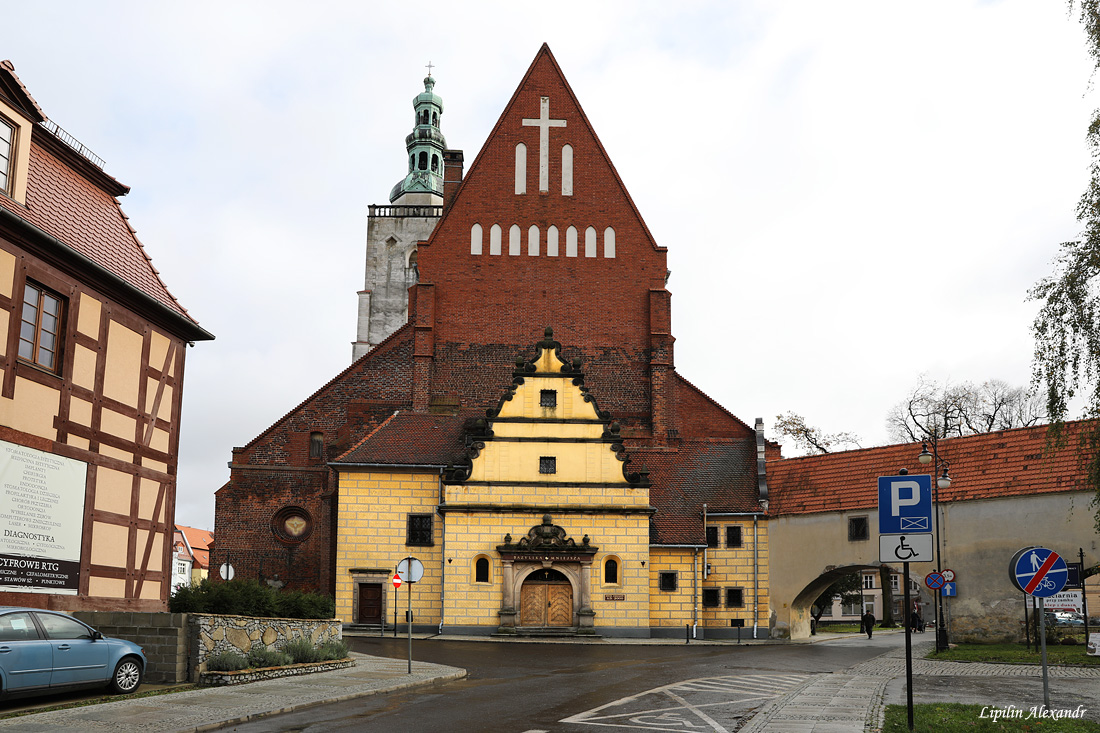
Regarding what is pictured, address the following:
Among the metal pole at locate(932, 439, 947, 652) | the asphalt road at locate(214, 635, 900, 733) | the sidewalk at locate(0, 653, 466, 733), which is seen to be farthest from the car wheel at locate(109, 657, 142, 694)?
the metal pole at locate(932, 439, 947, 652)

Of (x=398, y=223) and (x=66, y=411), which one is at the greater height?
(x=398, y=223)

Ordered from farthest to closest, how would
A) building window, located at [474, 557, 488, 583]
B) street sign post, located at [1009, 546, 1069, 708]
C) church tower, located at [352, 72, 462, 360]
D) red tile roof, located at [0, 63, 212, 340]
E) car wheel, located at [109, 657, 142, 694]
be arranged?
1. church tower, located at [352, 72, 462, 360]
2. building window, located at [474, 557, 488, 583]
3. red tile roof, located at [0, 63, 212, 340]
4. car wheel, located at [109, 657, 142, 694]
5. street sign post, located at [1009, 546, 1069, 708]

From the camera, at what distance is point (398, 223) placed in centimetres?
7525

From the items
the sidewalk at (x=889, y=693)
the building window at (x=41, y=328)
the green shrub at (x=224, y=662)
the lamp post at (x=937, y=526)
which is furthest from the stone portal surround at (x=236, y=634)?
the lamp post at (x=937, y=526)

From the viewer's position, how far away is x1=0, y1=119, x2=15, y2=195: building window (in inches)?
706

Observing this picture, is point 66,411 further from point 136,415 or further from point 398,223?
point 398,223

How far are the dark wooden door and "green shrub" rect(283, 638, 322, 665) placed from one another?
20076mm

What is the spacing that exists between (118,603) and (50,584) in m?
2.23

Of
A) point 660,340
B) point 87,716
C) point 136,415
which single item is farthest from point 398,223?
point 87,716

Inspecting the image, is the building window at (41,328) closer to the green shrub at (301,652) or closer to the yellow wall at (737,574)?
the green shrub at (301,652)

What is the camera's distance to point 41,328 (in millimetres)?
18266

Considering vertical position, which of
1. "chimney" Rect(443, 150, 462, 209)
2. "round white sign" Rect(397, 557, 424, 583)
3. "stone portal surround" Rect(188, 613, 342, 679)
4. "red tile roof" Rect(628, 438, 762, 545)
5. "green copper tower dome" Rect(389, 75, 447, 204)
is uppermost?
"green copper tower dome" Rect(389, 75, 447, 204)

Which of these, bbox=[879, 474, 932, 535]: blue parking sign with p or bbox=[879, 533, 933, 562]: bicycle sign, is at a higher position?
bbox=[879, 474, 932, 535]: blue parking sign with p

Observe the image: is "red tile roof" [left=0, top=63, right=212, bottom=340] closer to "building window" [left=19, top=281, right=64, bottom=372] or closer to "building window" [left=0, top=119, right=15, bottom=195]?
"building window" [left=0, top=119, right=15, bottom=195]
